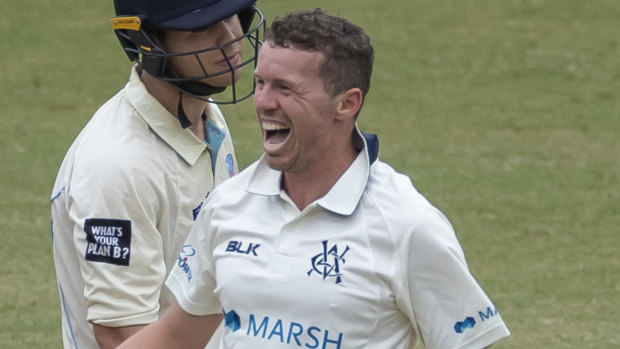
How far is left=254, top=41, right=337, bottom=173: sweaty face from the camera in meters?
3.28

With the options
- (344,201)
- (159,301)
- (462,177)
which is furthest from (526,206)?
(344,201)

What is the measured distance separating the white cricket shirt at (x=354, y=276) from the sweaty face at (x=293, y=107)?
0.11m

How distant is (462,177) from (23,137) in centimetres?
377

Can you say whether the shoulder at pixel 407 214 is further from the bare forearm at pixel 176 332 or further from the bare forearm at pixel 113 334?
the bare forearm at pixel 113 334

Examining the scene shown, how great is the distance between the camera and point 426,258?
3211mm

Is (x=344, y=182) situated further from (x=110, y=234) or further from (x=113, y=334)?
(x=113, y=334)

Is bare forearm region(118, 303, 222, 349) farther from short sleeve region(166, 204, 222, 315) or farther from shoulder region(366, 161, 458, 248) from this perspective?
shoulder region(366, 161, 458, 248)

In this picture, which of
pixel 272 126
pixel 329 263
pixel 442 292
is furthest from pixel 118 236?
pixel 442 292

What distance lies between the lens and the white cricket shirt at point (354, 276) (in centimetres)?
323

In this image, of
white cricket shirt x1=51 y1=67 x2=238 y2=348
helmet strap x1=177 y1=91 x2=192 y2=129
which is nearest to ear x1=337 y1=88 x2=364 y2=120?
white cricket shirt x1=51 y1=67 x2=238 y2=348

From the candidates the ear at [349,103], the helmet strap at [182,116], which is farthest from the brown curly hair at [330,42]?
the helmet strap at [182,116]

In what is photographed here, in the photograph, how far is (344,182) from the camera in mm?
3354

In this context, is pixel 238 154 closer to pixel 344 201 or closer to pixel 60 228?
pixel 60 228

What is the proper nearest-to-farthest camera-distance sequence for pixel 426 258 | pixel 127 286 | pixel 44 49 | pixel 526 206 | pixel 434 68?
1. pixel 426 258
2. pixel 127 286
3. pixel 526 206
4. pixel 434 68
5. pixel 44 49
